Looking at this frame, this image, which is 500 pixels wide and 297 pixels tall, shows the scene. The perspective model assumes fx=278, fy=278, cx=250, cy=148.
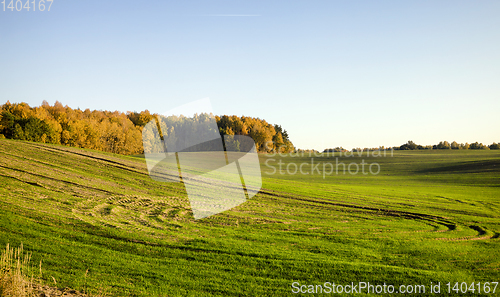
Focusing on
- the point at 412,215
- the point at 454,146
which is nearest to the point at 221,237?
the point at 412,215

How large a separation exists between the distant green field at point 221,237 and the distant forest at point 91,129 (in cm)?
1319

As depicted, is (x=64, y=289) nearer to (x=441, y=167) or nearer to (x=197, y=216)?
(x=197, y=216)

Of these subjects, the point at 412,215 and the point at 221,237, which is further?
the point at 412,215

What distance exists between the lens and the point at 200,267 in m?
9.84

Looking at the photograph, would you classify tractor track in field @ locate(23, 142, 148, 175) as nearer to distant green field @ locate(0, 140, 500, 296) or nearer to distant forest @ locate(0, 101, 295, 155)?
distant green field @ locate(0, 140, 500, 296)

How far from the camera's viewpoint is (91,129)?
6488 cm

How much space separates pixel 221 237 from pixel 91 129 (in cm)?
6331

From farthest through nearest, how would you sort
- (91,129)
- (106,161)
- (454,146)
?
(454,146)
(91,129)
(106,161)

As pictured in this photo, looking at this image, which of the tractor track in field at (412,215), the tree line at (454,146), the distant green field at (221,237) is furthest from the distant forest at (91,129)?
the tree line at (454,146)

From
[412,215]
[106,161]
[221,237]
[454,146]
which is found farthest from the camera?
[454,146]

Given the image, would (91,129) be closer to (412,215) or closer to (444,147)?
(412,215)

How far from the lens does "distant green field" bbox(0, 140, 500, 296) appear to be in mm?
9016

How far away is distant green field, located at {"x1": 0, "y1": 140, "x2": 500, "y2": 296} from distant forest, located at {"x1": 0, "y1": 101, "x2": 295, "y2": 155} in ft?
43.3

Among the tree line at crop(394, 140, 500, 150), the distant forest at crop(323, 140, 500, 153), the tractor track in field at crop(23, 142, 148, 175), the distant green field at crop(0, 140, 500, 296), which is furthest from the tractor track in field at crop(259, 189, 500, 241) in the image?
the tree line at crop(394, 140, 500, 150)
